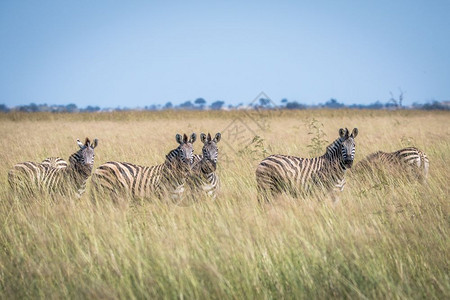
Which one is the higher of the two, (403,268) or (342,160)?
(342,160)

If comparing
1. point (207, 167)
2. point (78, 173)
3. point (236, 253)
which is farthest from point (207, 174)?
point (236, 253)

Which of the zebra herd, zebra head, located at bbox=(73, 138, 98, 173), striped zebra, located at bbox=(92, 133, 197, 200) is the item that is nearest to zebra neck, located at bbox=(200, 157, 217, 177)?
the zebra herd

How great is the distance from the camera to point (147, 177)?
6.98 meters

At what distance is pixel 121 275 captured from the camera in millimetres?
3484

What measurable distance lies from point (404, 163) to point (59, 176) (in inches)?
248

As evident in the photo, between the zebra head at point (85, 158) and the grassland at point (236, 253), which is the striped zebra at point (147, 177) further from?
the grassland at point (236, 253)

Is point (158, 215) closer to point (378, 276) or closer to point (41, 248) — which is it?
point (41, 248)

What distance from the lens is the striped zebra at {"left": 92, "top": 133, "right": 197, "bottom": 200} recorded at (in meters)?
6.71

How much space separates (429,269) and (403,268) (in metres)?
0.21

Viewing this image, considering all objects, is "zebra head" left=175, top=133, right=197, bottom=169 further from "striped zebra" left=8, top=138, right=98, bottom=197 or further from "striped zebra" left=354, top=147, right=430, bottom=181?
"striped zebra" left=354, top=147, right=430, bottom=181

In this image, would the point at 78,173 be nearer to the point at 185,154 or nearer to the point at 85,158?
the point at 85,158

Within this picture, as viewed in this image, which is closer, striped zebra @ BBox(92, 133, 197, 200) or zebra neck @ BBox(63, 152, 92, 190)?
striped zebra @ BBox(92, 133, 197, 200)

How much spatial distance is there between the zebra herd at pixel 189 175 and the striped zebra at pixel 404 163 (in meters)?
1.43

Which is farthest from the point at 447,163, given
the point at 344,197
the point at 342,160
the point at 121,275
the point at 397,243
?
the point at 121,275
